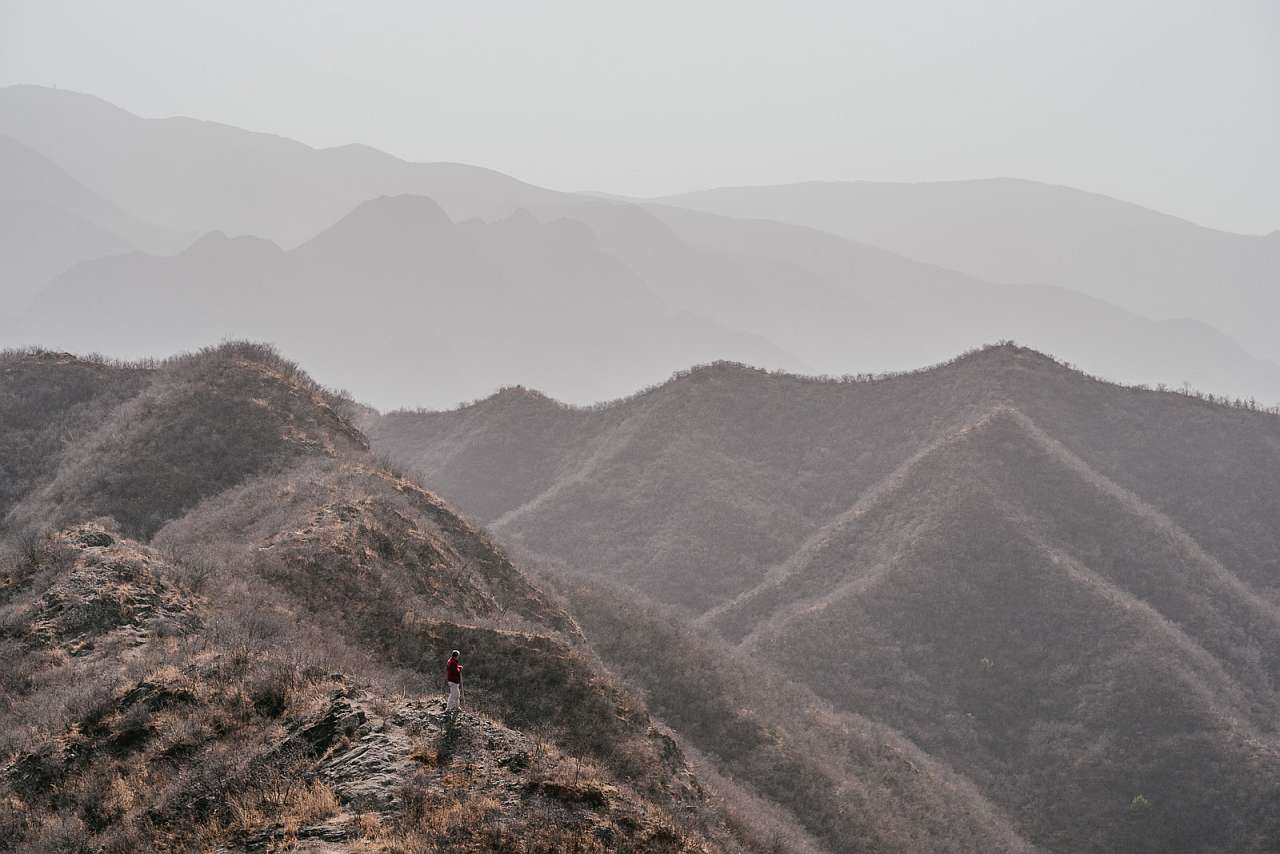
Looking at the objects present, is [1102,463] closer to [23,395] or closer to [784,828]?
[784,828]

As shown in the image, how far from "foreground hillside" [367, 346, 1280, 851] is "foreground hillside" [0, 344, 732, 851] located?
966 centimetres

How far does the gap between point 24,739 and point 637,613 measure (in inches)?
886

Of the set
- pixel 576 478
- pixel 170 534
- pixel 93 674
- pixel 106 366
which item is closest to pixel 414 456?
pixel 576 478

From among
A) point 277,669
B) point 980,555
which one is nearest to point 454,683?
point 277,669

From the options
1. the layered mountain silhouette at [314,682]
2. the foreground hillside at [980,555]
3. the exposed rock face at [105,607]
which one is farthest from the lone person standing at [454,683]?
the foreground hillside at [980,555]

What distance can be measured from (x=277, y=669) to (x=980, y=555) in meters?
35.0

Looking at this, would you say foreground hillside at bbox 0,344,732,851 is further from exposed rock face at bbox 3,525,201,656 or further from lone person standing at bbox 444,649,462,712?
lone person standing at bbox 444,649,462,712

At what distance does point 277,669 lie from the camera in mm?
12539

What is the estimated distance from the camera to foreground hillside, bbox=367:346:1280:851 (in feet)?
94.5

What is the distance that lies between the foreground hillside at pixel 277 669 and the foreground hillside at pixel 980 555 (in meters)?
9.66

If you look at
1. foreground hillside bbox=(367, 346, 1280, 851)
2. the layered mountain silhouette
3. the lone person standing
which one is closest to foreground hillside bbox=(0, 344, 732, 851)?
the layered mountain silhouette

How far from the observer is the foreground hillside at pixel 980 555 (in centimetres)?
2880

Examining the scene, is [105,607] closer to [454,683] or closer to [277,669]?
[277,669]

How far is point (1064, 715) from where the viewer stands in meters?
31.1
